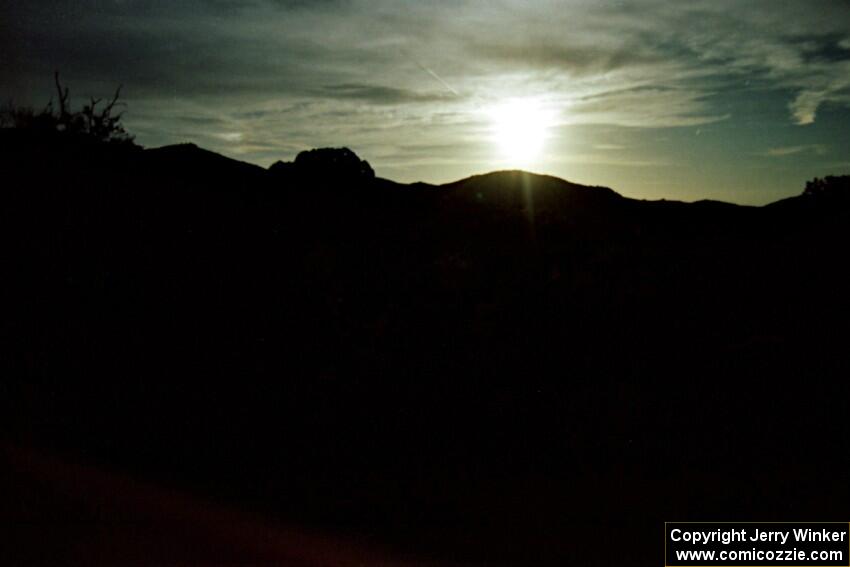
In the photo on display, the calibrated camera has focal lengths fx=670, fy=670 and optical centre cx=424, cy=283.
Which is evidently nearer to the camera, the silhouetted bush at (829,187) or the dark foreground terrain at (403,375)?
the dark foreground terrain at (403,375)

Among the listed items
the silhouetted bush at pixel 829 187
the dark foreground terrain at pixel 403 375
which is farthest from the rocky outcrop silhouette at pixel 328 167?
the silhouetted bush at pixel 829 187

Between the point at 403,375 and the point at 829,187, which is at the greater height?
the point at 829,187

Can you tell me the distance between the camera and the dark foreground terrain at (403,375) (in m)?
6.81

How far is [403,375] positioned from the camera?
11305 millimetres

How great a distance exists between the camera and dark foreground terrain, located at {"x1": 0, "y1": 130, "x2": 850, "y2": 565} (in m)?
6.81

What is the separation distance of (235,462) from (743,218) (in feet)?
56.1

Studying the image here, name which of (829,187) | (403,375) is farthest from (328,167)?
(829,187)

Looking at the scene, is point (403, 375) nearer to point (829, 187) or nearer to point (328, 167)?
Result: point (328, 167)

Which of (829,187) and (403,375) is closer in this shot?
(403,375)

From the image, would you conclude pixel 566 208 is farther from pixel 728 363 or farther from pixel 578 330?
pixel 728 363

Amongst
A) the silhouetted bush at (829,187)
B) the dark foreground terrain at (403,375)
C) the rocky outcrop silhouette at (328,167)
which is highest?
the rocky outcrop silhouette at (328,167)

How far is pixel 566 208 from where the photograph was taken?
695 inches

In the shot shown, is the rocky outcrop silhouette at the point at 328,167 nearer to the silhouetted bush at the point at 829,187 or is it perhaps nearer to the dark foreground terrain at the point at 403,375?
the dark foreground terrain at the point at 403,375

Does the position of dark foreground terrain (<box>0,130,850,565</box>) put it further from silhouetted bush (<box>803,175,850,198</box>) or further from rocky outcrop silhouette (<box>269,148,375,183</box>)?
rocky outcrop silhouette (<box>269,148,375,183</box>)
